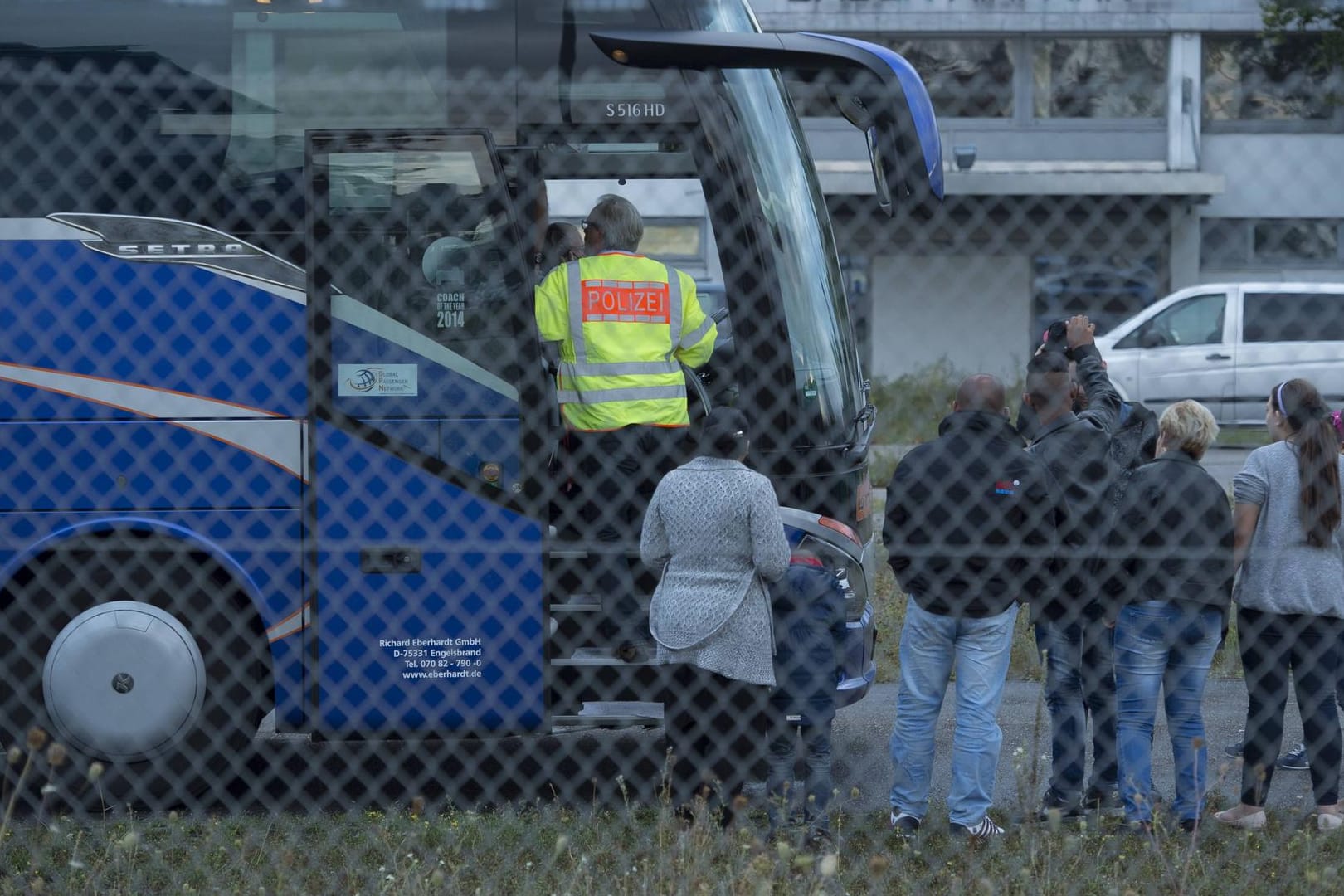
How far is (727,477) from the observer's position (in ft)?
14.5

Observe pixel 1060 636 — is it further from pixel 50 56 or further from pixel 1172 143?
pixel 1172 143

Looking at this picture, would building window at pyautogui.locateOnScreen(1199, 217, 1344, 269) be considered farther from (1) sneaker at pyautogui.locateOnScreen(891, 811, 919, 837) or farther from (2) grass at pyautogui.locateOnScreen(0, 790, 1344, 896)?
(1) sneaker at pyautogui.locateOnScreen(891, 811, 919, 837)

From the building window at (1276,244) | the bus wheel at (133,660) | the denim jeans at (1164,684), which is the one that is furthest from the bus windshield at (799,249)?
the building window at (1276,244)

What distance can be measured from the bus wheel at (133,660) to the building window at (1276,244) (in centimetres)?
894

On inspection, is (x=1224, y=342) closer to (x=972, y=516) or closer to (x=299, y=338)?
(x=972, y=516)

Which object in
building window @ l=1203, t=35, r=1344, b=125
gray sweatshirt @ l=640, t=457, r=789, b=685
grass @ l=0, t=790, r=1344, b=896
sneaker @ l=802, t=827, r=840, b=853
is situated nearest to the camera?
grass @ l=0, t=790, r=1344, b=896

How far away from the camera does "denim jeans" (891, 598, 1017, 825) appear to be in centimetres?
455

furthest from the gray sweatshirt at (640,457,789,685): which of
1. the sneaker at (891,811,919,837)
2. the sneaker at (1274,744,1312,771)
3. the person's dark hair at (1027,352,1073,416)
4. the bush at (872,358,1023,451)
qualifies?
the bush at (872,358,1023,451)

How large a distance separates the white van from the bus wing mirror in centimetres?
663

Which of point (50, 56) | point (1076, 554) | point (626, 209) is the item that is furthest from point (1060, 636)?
point (50, 56)

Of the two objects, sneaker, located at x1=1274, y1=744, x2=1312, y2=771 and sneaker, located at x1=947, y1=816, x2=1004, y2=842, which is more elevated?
sneaker, located at x1=947, y1=816, x2=1004, y2=842

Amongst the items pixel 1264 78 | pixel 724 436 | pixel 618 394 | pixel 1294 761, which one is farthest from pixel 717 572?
pixel 1264 78

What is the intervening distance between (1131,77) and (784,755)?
17.4m

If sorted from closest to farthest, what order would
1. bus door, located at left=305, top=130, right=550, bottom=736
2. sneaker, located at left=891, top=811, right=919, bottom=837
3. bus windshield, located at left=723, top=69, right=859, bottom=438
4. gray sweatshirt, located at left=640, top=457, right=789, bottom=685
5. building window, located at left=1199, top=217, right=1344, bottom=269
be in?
gray sweatshirt, located at left=640, top=457, right=789, bottom=685, sneaker, located at left=891, top=811, right=919, bottom=837, bus door, located at left=305, top=130, right=550, bottom=736, bus windshield, located at left=723, top=69, right=859, bottom=438, building window, located at left=1199, top=217, right=1344, bottom=269
